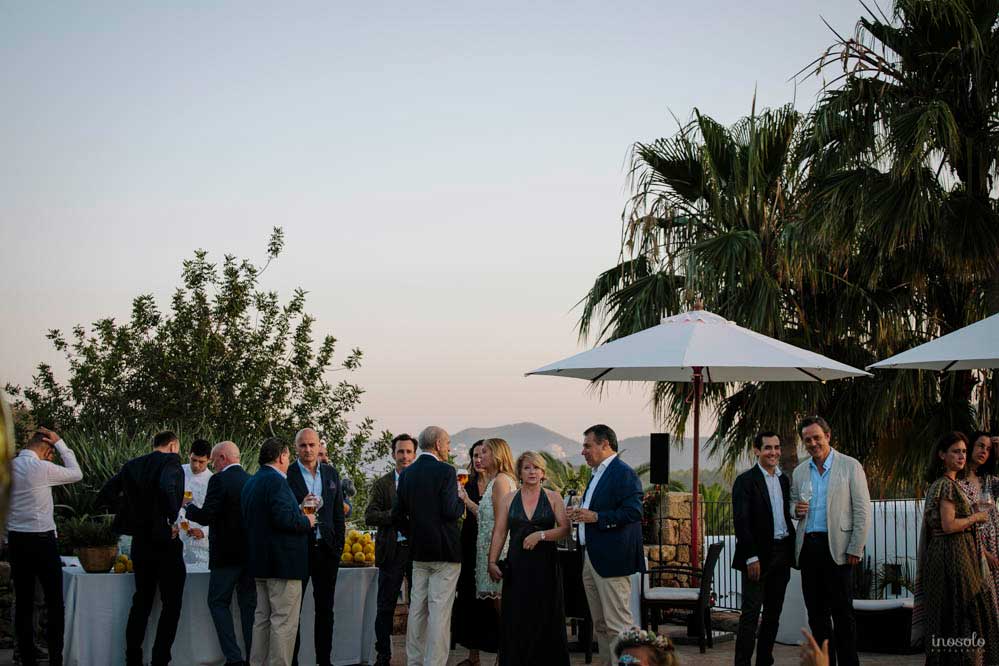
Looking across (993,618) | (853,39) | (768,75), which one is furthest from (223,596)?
(768,75)

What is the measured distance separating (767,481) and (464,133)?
38.5 feet

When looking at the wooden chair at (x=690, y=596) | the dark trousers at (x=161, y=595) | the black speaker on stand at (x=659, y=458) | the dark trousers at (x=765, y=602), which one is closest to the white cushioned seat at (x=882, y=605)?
the wooden chair at (x=690, y=596)

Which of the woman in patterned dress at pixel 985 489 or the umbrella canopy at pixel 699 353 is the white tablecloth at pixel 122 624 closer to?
the umbrella canopy at pixel 699 353

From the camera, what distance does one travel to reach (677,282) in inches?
590

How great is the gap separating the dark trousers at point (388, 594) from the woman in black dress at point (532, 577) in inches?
59.8

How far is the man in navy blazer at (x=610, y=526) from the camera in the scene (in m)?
7.22

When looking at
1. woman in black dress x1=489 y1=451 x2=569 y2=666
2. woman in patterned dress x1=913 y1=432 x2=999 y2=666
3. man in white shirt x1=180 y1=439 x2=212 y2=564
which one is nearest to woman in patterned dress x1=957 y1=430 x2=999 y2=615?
woman in patterned dress x1=913 y1=432 x2=999 y2=666

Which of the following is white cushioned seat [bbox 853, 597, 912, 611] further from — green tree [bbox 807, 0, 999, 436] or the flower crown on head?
the flower crown on head

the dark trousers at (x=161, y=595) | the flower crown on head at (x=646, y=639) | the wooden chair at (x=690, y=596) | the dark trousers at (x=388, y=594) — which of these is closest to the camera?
the flower crown on head at (x=646, y=639)

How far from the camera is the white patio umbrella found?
8562 mm

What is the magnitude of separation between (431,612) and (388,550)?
3.26 feet

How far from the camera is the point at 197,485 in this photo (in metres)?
8.78

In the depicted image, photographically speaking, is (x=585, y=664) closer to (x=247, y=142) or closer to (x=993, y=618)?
(x=993, y=618)

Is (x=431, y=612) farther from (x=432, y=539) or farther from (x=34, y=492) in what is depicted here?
(x=34, y=492)
